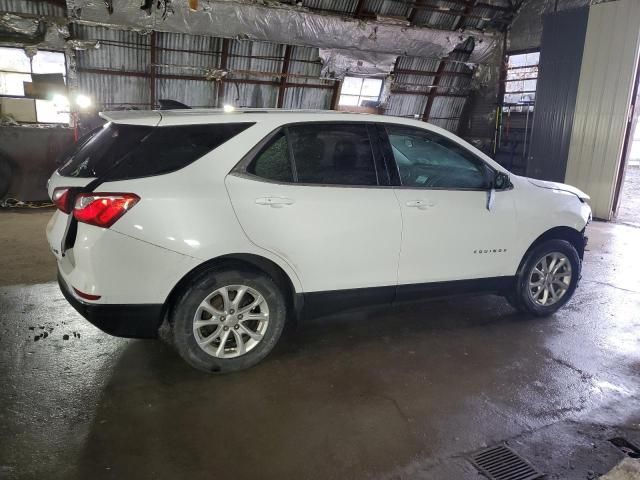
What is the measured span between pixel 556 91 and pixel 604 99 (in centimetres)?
104

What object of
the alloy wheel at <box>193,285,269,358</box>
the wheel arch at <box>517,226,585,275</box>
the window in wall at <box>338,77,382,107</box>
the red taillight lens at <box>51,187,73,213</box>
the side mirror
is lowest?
the alloy wheel at <box>193,285,269,358</box>

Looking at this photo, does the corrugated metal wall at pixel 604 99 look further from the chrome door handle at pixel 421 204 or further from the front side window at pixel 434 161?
the chrome door handle at pixel 421 204

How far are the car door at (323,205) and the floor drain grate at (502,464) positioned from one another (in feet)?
4.23

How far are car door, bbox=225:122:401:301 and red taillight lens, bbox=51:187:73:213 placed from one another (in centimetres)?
91

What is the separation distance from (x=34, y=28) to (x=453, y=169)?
7444 mm

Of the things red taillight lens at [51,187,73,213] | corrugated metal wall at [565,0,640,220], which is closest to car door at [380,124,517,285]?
red taillight lens at [51,187,73,213]

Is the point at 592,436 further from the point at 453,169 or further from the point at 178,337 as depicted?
the point at 178,337

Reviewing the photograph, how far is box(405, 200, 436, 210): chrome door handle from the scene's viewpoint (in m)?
3.46

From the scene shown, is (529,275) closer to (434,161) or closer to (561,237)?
(561,237)

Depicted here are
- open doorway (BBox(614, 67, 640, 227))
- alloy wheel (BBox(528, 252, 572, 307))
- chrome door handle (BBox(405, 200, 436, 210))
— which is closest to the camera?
chrome door handle (BBox(405, 200, 436, 210))

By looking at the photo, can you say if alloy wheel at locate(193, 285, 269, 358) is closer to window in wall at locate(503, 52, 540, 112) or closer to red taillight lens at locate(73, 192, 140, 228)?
red taillight lens at locate(73, 192, 140, 228)

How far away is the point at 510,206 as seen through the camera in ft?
12.8

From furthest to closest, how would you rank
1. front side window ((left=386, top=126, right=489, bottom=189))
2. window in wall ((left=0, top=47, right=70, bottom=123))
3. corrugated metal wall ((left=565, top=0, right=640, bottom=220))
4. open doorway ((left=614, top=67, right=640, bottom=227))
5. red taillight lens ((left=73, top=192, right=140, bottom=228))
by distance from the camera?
open doorway ((left=614, top=67, right=640, bottom=227)) → corrugated metal wall ((left=565, top=0, right=640, bottom=220)) → window in wall ((left=0, top=47, right=70, bottom=123)) → front side window ((left=386, top=126, right=489, bottom=189)) → red taillight lens ((left=73, top=192, right=140, bottom=228))

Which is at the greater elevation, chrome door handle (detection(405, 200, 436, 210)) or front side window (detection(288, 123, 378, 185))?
front side window (detection(288, 123, 378, 185))
